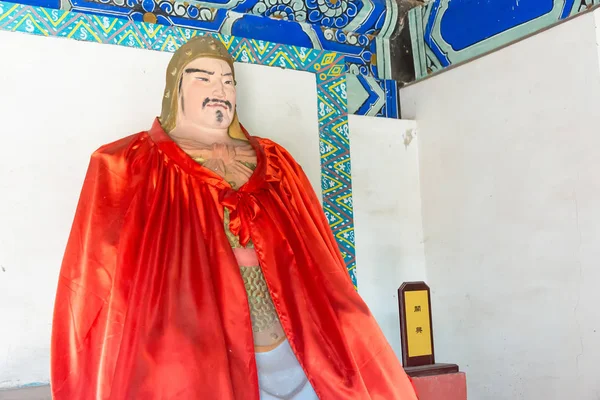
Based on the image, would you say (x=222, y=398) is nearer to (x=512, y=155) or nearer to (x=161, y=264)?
(x=161, y=264)

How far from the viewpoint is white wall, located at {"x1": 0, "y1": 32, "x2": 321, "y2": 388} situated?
2.12 metres

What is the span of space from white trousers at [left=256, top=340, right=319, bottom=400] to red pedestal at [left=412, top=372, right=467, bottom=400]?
1.74 feet

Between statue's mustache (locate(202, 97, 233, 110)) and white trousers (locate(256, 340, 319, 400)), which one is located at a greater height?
statue's mustache (locate(202, 97, 233, 110))

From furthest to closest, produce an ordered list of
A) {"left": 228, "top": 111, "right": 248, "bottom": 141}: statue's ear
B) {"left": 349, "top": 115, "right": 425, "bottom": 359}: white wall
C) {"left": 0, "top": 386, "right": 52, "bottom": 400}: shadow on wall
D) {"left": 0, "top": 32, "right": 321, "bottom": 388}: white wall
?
{"left": 349, "top": 115, "right": 425, "bottom": 359}: white wall → {"left": 0, "top": 32, "right": 321, "bottom": 388}: white wall → {"left": 228, "top": 111, "right": 248, "bottom": 141}: statue's ear → {"left": 0, "top": 386, "right": 52, "bottom": 400}: shadow on wall

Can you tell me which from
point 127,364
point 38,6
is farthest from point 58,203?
point 127,364

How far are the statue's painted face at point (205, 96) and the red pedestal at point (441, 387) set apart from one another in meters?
0.97

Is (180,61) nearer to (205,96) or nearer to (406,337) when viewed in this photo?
(205,96)

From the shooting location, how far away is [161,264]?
1618mm

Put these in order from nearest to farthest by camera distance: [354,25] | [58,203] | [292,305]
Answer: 1. [292,305]
2. [58,203]
3. [354,25]

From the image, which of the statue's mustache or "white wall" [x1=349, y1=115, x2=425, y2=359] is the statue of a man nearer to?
the statue's mustache

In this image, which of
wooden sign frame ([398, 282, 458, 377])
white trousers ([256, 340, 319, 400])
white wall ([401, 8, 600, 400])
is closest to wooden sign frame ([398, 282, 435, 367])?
wooden sign frame ([398, 282, 458, 377])

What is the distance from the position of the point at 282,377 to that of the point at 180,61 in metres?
0.91

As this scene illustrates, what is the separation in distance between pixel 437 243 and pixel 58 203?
1.58 meters

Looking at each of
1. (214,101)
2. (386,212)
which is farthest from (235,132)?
(386,212)
